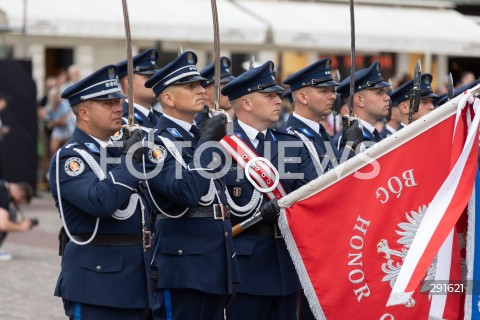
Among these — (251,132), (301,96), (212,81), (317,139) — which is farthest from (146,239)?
(212,81)

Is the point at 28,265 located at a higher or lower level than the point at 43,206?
higher

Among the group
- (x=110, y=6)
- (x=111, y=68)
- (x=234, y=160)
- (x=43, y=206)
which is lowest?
(x=43, y=206)

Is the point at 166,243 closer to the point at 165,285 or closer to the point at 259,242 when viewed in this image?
the point at 165,285

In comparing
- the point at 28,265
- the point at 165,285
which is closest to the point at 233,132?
the point at 165,285

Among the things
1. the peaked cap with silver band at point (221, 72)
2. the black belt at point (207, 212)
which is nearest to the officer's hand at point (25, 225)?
the peaked cap with silver band at point (221, 72)

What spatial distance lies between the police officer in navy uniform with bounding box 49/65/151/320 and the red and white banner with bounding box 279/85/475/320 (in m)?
1.11

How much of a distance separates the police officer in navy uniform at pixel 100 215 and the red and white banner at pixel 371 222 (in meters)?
1.11

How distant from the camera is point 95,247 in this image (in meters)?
6.24

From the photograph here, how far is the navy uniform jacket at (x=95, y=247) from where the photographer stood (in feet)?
19.9

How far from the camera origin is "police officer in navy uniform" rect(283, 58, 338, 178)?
768cm

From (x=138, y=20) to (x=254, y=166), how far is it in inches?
406

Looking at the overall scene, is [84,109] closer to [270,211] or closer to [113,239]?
[113,239]

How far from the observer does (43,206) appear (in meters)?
18.1

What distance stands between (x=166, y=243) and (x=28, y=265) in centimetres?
595
